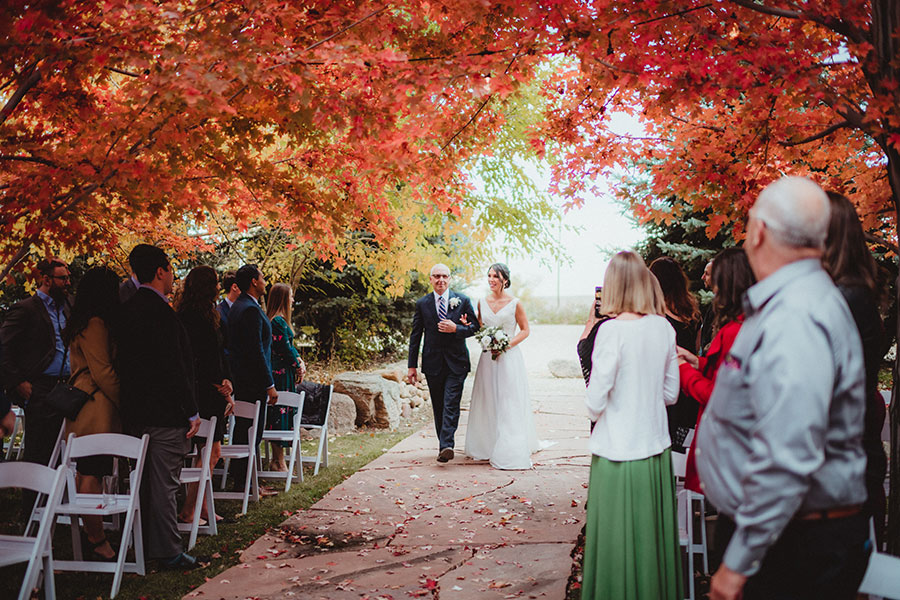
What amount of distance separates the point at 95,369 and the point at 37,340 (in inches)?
85.1

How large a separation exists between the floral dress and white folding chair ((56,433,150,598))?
8.99ft

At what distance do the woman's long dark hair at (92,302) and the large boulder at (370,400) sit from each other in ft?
21.2

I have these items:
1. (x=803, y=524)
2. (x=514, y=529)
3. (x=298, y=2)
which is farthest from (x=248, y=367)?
(x=803, y=524)

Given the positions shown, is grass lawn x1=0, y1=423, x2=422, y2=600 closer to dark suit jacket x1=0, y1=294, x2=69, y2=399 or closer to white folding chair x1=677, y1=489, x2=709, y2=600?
dark suit jacket x1=0, y1=294, x2=69, y2=399

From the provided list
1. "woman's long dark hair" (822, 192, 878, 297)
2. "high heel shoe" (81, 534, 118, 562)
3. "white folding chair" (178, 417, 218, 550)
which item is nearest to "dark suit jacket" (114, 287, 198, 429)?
"white folding chair" (178, 417, 218, 550)

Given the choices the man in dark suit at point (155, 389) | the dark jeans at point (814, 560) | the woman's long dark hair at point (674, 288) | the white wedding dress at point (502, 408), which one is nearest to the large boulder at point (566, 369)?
the white wedding dress at point (502, 408)

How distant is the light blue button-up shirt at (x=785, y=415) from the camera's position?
184 cm

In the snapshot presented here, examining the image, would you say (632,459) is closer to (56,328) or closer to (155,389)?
(155,389)

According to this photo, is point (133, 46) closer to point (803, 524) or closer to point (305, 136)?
point (305, 136)

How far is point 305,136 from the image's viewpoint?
5.52 metres

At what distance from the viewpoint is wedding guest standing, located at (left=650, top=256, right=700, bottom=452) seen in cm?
489

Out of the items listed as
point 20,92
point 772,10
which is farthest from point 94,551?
point 772,10

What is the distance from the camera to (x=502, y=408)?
7809 millimetres

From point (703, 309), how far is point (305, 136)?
906cm
